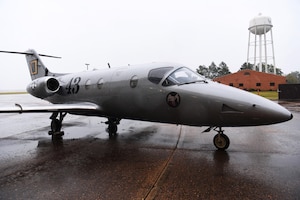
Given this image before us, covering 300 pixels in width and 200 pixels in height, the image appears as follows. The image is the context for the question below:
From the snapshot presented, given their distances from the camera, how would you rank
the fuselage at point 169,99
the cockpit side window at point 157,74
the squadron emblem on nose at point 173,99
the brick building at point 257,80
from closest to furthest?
the fuselage at point 169,99 → the squadron emblem on nose at point 173,99 → the cockpit side window at point 157,74 → the brick building at point 257,80

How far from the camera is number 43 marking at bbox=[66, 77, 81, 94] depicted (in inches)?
329

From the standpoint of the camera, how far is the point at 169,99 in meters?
5.45

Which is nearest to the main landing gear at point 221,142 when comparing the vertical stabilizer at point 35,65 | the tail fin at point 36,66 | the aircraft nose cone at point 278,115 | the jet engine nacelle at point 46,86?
the aircraft nose cone at point 278,115

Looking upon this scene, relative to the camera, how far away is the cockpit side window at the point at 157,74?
577 centimetres

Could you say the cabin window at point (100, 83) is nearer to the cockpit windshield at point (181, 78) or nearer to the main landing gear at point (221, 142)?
the cockpit windshield at point (181, 78)

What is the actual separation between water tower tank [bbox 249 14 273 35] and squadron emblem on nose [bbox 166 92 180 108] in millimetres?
58102

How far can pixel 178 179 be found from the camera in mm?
3842

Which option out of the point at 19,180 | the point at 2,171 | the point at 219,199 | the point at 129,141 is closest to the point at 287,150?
the point at 219,199

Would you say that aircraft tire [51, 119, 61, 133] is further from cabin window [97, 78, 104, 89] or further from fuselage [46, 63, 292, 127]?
cabin window [97, 78, 104, 89]

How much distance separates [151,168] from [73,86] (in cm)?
545

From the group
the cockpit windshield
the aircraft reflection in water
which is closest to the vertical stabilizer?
the aircraft reflection in water

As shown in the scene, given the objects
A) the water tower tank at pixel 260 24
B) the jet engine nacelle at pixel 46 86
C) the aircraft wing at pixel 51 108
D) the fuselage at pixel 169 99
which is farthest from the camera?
the water tower tank at pixel 260 24

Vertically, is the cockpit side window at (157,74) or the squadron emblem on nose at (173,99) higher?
the cockpit side window at (157,74)

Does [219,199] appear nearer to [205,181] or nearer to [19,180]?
[205,181]
